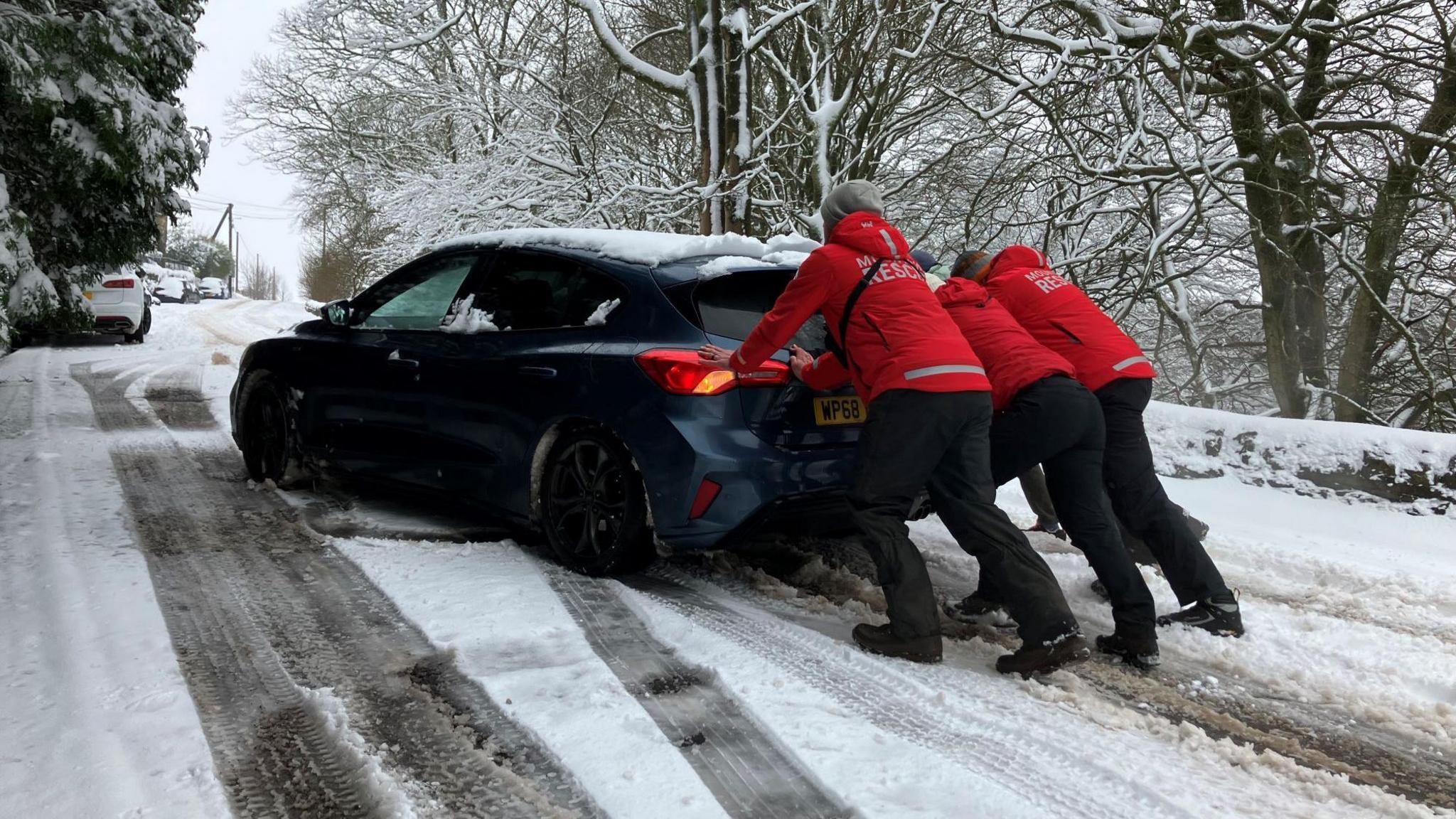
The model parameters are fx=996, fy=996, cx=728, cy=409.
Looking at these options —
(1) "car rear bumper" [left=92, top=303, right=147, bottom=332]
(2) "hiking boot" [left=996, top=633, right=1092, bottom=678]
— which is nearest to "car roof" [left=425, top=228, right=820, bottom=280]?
(2) "hiking boot" [left=996, top=633, right=1092, bottom=678]

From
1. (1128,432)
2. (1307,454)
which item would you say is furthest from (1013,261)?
(1307,454)

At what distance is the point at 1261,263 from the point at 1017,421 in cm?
763

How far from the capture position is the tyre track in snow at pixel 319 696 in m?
2.44

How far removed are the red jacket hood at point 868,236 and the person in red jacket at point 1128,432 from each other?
66 centimetres

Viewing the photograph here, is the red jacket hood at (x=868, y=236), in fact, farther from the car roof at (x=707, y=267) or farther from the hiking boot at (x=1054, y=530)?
the hiking boot at (x=1054, y=530)

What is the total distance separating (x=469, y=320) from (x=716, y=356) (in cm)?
155

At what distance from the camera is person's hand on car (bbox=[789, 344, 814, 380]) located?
383 cm

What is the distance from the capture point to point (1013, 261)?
3.99 metres

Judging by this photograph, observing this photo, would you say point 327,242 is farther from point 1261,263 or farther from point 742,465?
point 742,465

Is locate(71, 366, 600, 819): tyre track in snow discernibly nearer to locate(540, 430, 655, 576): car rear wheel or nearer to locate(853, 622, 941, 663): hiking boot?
locate(540, 430, 655, 576): car rear wheel

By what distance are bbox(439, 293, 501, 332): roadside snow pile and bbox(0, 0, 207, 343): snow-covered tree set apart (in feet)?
10.1

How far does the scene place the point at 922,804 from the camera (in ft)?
7.86

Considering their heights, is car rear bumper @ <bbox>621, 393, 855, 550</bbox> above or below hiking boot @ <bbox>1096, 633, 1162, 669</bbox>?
above

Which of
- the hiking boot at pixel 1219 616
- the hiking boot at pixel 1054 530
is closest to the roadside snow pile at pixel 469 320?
the hiking boot at pixel 1054 530
